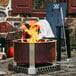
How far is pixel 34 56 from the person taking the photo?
5.55 m

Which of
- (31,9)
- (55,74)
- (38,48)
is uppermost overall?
(31,9)

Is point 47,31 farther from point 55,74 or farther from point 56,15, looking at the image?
point 55,74

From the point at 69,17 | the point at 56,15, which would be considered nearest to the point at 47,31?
the point at 56,15

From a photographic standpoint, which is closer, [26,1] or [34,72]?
[34,72]

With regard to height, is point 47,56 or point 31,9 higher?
point 31,9

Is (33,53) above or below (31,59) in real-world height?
above

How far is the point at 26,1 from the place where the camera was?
9250mm

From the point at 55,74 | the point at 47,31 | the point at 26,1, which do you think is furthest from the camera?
the point at 26,1

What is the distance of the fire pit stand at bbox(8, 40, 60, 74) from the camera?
5523 millimetres

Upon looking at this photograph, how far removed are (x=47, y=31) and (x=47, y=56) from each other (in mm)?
3043

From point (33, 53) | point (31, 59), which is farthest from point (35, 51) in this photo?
point (31, 59)

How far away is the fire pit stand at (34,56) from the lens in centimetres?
552

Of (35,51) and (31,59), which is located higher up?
(35,51)

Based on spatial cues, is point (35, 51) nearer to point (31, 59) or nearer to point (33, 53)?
point (33, 53)
